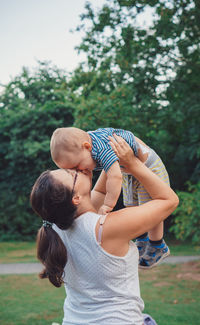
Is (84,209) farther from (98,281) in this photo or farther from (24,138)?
(24,138)

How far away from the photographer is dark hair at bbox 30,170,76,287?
1646 mm

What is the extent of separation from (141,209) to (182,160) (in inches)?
417

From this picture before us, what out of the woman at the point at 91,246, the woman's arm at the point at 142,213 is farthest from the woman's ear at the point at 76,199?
the woman's arm at the point at 142,213

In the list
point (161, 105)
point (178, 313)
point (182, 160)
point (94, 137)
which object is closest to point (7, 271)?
point (178, 313)

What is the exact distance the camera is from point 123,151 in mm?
1951

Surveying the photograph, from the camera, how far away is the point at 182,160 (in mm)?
11914

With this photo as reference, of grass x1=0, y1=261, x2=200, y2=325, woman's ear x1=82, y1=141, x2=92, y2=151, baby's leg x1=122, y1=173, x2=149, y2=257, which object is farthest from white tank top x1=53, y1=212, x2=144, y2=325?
grass x1=0, y1=261, x2=200, y2=325

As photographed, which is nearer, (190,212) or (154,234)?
(154,234)

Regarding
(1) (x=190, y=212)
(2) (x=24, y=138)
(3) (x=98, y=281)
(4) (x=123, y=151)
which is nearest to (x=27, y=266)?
(1) (x=190, y=212)

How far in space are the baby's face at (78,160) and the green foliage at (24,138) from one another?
36.4 feet

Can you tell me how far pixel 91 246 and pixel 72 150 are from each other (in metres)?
0.58

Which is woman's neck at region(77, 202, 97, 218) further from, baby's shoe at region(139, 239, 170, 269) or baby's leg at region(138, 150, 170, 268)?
baby's shoe at region(139, 239, 170, 269)

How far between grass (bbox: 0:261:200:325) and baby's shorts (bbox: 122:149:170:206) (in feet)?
11.7

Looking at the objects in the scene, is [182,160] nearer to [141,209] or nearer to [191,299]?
[191,299]
